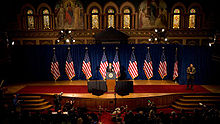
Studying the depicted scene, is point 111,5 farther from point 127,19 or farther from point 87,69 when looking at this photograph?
point 87,69

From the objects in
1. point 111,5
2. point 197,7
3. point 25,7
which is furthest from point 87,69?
point 197,7

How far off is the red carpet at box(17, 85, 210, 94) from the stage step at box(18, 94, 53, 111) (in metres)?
0.60

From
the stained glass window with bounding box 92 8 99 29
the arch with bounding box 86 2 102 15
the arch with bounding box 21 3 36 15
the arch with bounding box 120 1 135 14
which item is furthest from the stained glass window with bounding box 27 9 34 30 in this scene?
the arch with bounding box 120 1 135 14

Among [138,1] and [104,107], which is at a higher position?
[138,1]

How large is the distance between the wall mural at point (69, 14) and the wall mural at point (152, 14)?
6611 mm

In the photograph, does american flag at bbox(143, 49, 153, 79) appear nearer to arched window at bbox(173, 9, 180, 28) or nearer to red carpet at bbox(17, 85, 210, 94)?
red carpet at bbox(17, 85, 210, 94)

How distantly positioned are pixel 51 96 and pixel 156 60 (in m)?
8.77

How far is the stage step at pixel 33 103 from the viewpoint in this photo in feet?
42.7

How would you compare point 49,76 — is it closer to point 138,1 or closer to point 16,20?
point 16,20

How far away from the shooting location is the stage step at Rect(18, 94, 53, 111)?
13.0m

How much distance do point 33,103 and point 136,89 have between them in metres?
7.18

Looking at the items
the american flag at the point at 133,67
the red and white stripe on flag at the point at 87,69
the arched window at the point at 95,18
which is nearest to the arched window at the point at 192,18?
the american flag at the point at 133,67

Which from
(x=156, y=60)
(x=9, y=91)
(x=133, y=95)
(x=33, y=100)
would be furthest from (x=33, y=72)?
(x=156, y=60)

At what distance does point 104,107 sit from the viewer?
43.3 feet
